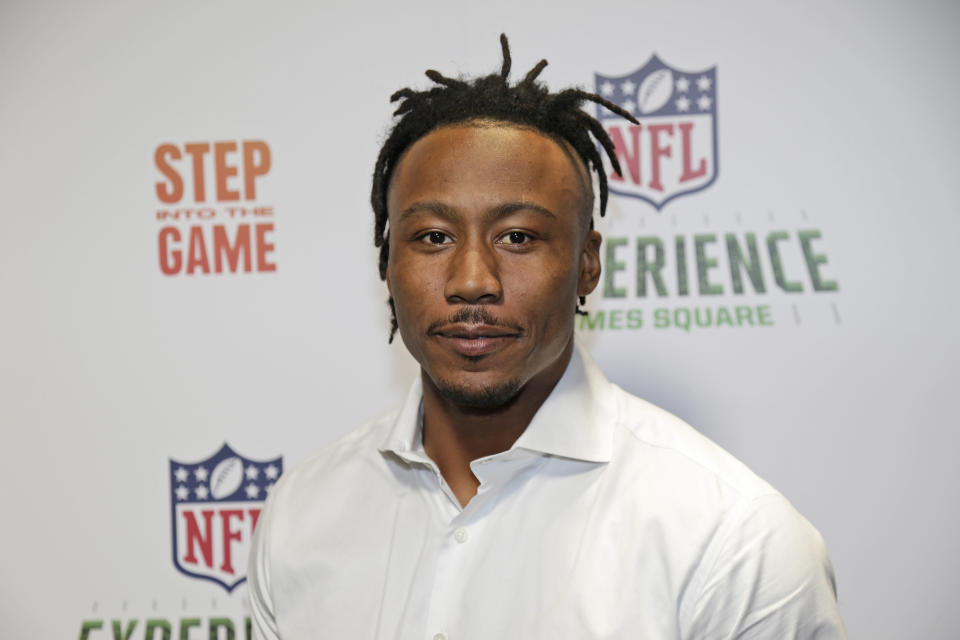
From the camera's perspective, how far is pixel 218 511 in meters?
1.98

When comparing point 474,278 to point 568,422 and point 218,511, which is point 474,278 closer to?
point 568,422

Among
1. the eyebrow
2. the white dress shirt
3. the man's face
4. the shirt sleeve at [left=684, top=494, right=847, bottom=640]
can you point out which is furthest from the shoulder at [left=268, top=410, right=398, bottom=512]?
the shirt sleeve at [left=684, top=494, right=847, bottom=640]

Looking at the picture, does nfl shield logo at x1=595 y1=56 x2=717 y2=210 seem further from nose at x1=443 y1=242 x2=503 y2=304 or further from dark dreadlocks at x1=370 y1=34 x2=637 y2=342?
nose at x1=443 y1=242 x2=503 y2=304

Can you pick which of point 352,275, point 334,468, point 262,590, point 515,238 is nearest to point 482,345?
point 515,238

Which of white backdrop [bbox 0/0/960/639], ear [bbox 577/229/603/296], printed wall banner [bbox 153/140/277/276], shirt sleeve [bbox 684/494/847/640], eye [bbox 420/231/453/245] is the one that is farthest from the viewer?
printed wall banner [bbox 153/140/277/276]

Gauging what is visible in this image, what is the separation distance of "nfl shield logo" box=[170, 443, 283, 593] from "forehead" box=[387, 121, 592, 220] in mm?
994

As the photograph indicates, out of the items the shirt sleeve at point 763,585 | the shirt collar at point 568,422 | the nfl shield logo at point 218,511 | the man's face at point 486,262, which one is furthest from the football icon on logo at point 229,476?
the shirt sleeve at point 763,585

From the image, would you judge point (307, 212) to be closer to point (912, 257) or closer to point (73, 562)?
point (73, 562)

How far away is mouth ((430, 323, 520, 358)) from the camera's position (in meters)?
1.08

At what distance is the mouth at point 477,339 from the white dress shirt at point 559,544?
0.12 metres

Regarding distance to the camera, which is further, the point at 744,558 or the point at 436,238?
the point at 436,238

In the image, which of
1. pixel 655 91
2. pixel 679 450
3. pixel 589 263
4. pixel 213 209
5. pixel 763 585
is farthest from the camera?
pixel 213 209

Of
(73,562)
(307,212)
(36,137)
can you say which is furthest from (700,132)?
(73,562)

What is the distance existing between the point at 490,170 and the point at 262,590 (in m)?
0.68
